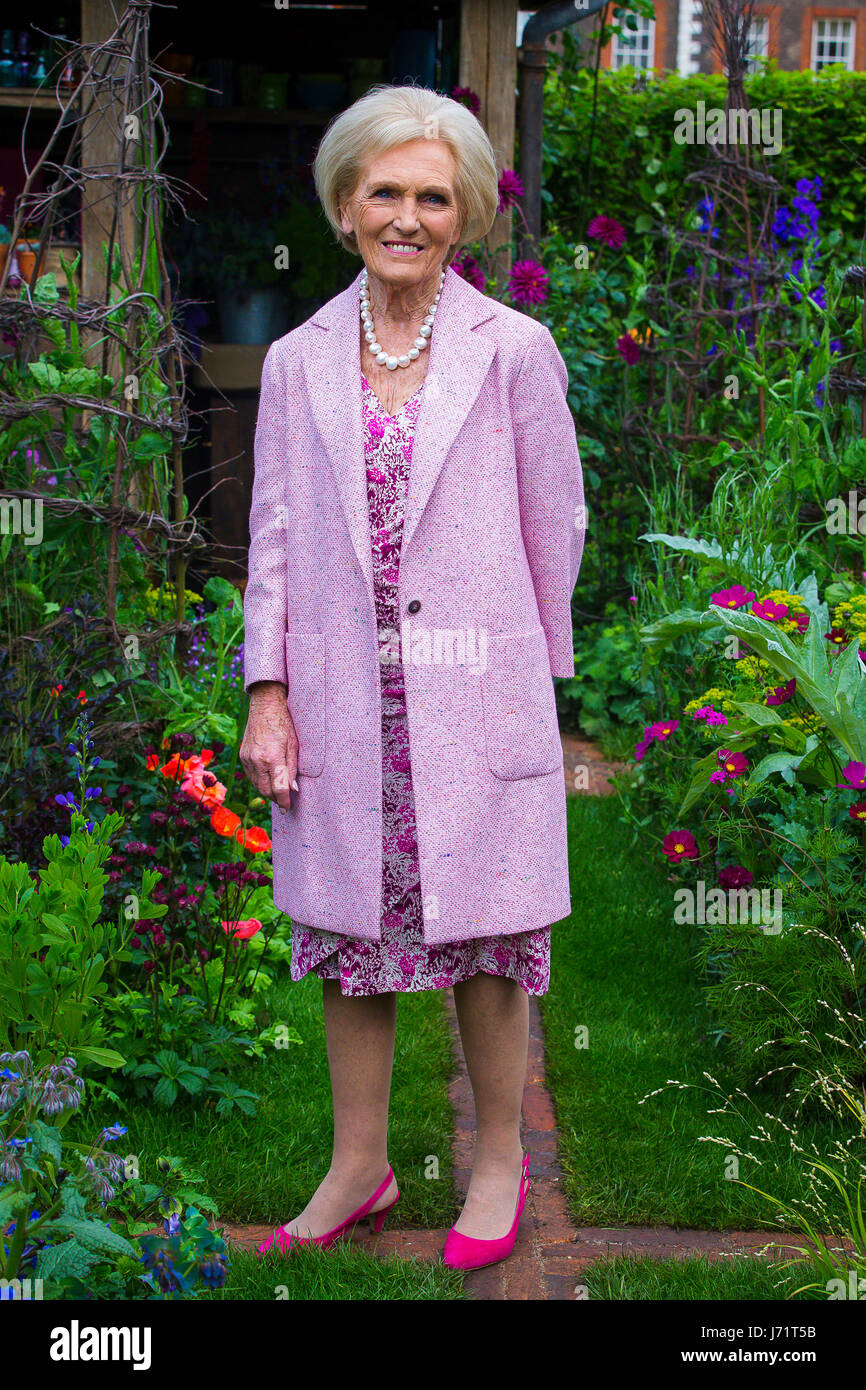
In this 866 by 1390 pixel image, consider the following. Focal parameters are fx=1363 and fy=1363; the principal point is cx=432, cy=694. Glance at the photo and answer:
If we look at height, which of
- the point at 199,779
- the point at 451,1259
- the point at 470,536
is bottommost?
the point at 451,1259

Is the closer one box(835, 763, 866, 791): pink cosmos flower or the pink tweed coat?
the pink tweed coat

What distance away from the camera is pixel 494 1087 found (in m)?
2.34

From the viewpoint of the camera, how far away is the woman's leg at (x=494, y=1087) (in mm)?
2301

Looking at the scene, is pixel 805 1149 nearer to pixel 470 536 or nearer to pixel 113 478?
pixel 470 536

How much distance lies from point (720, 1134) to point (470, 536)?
134 cm

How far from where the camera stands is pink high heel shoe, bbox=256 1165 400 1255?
2.30 metres

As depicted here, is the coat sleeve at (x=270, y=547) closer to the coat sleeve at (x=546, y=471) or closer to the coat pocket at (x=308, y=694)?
the coat pocket at (x=308, y=694)

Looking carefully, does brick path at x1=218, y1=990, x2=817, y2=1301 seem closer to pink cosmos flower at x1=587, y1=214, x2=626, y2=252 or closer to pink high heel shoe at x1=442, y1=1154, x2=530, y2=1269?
pink high heel shoe at x1=442, y1=1154, x2=530, y2=1269

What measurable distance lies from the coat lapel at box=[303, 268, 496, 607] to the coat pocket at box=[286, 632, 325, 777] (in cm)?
15

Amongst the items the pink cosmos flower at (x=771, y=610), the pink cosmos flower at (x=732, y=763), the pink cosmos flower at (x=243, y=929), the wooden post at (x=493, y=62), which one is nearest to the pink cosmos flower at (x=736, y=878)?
the pink cosmos flower at (x=732, y=763)

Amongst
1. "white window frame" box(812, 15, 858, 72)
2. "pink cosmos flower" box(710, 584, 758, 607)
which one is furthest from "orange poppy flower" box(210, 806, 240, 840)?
"white window frame" box(812, 15, 858, 72)

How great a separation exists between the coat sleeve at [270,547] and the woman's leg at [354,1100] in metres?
0.56
